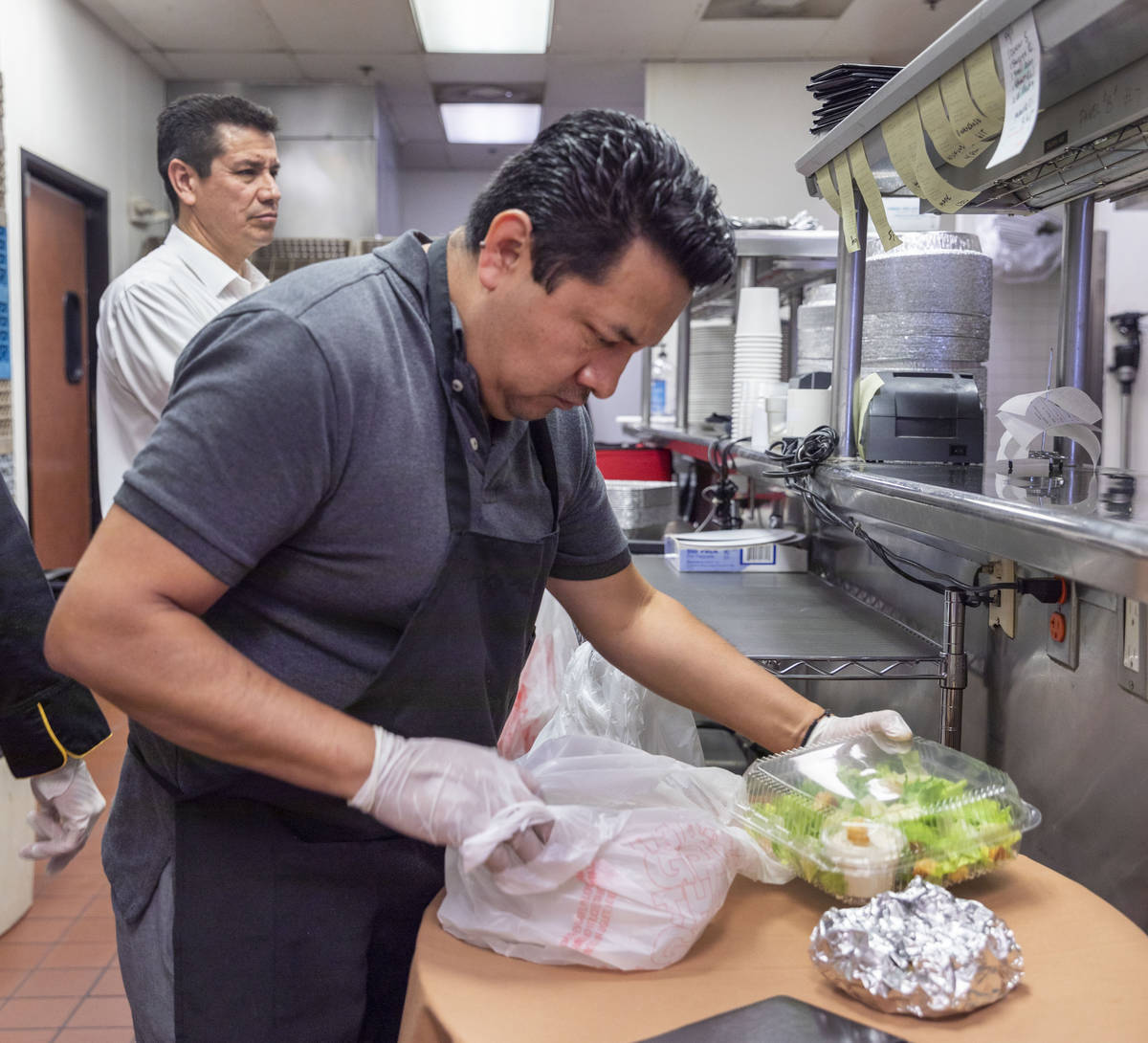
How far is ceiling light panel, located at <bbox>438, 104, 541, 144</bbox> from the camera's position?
6684mm

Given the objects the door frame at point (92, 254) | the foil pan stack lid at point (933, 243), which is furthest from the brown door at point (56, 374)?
the foil pan stack lid at point (933, 243)

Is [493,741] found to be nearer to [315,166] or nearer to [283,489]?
[283,489]

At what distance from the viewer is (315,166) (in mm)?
6180

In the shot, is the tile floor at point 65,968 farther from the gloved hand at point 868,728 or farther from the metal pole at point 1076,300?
the metal pole at point 1076,300

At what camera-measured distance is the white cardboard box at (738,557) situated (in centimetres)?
258

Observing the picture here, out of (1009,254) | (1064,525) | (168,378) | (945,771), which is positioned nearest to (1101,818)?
(945,771)

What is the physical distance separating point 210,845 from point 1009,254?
14.8 feet

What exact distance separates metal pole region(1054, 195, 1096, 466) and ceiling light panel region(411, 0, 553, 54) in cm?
373

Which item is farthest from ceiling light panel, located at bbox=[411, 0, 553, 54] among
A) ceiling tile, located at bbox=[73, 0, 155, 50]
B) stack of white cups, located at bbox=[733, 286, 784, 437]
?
stack of white cups, located at bbox=[733, 286, 784, 437]

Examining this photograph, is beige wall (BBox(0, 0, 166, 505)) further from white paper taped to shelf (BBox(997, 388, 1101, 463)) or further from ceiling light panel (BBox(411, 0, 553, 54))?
white paper taped to shelf (BBox(997, 388, 1101, 463))

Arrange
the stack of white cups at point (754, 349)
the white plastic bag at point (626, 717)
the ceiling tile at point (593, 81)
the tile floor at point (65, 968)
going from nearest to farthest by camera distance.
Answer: the white plastic bag at point (626, 717), the tile floor at point (65, 968), the stack of white cups at point (754, 349), the ceiling tile at point (593, 81)

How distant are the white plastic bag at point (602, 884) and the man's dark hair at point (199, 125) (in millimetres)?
2143

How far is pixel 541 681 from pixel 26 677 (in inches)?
33.9

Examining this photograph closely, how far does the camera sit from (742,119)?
19.6ft
